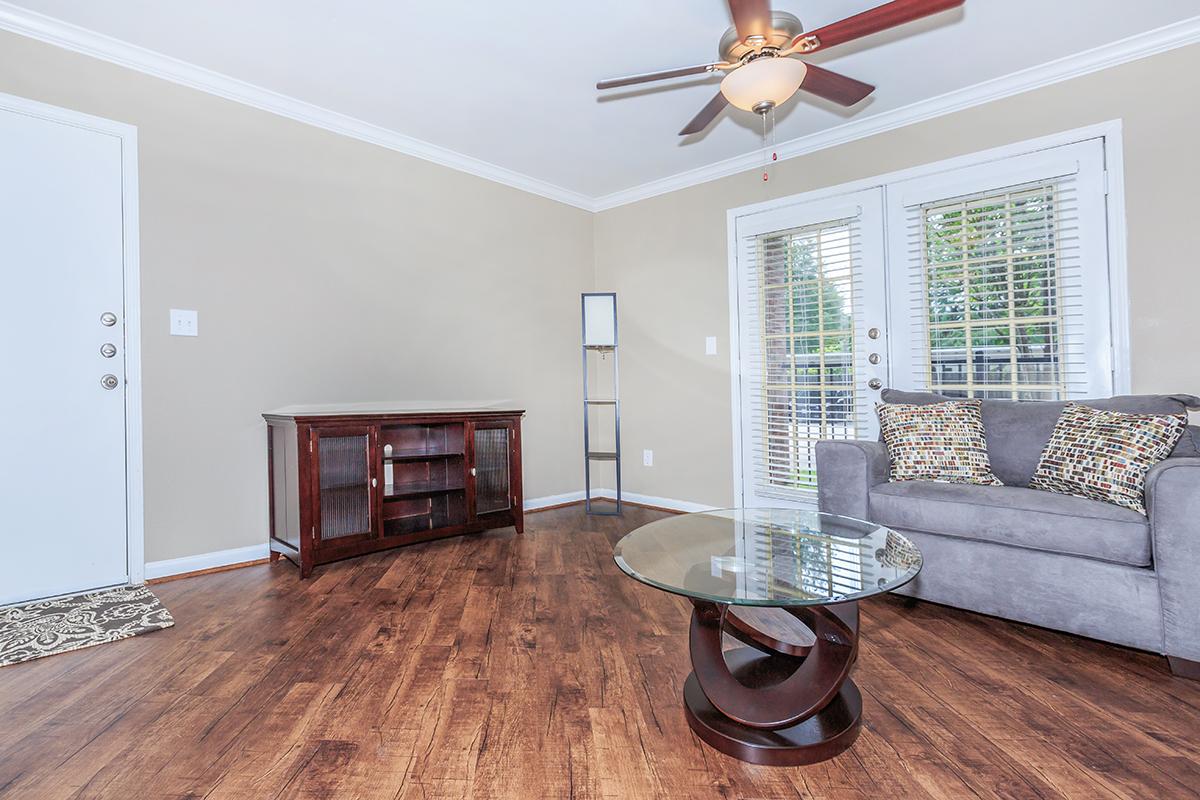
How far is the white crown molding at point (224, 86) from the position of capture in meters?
2.37

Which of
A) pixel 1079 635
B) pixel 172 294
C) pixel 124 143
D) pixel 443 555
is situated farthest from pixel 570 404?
pixel 1079 635

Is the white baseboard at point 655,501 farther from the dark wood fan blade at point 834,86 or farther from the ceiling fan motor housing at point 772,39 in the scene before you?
the ceiling fan motor housing at point 772,39

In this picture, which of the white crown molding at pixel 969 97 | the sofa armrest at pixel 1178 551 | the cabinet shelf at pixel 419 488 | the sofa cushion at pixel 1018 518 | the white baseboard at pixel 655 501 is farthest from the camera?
the white baseboard at pixel 655 501

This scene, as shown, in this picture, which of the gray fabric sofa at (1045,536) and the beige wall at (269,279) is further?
the beige wall at (269,279)

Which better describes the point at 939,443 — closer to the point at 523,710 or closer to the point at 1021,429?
the point at 1021,429

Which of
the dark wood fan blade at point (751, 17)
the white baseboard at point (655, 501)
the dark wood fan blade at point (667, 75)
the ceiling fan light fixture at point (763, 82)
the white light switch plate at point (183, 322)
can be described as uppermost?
the dark wood fan blade at point (751, 17)

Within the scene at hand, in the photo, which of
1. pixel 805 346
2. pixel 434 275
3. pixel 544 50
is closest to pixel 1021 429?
pixel 805 346

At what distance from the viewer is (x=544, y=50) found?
259 cm

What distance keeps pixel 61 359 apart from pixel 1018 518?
370cm

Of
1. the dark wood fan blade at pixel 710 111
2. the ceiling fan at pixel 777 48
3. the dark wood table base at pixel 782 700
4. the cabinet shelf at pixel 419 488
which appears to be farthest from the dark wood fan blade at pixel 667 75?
the cabinet shelf at pixel 419 488

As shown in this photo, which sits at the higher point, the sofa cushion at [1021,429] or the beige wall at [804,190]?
the beige wall at [804,190]

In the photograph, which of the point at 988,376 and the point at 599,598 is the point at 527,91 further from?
→ the point at 988,376

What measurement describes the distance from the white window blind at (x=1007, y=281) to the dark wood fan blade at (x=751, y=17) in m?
1.72

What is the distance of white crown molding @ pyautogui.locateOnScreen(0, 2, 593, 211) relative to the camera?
2.37 metres
